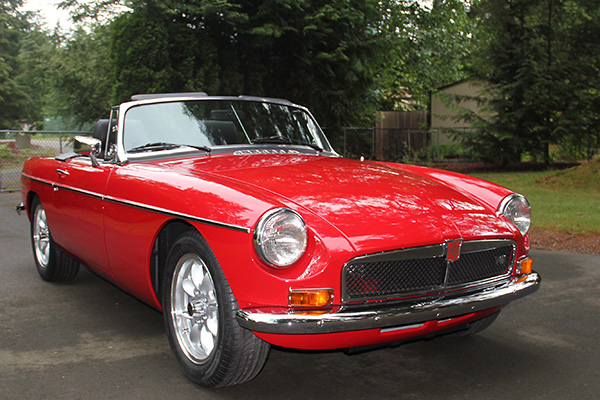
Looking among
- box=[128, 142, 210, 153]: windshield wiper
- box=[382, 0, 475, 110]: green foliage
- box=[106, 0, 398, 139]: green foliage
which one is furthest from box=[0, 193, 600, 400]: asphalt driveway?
box=[382, 0, 475, 110]: green foliage

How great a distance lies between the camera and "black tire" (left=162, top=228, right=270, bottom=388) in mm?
3096

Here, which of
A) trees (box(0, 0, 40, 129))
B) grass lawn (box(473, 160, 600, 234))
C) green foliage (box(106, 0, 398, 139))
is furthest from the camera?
trees (box(0, 0, 40, 129))

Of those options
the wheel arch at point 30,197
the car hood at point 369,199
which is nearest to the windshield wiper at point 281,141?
the car hood at point 369,199

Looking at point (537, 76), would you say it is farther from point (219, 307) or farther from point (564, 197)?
point (219, 307)

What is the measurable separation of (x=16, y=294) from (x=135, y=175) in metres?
2.09

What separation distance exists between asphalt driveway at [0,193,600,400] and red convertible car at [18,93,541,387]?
0.89 ft

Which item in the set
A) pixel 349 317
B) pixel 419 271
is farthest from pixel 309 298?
pixel 419 271

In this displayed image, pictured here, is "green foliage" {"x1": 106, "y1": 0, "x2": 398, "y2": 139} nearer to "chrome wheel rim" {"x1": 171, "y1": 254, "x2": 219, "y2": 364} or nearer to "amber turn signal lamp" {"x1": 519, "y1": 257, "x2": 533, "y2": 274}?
"chrome wheel rim" {"x1": 171, "y1": 254, "x2": 219, "y2": 364}

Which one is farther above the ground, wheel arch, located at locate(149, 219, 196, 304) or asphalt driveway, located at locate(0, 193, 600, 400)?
wheel arch, located at locate(149, 219, 196, 304)

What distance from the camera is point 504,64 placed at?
1842 cm

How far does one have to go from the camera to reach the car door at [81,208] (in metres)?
4.34

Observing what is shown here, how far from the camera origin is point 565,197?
11820mm

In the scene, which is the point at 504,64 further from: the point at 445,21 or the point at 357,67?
the point at 357,67

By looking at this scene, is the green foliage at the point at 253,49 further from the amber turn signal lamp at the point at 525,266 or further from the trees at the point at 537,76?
the amber turn signal lamp at the point at 525,266
